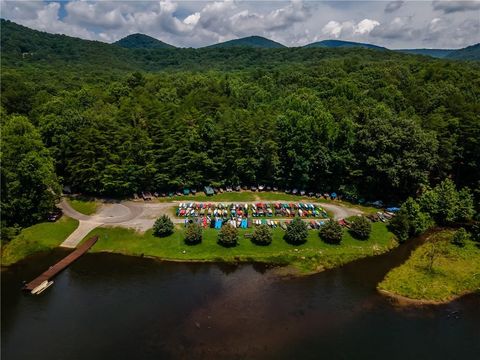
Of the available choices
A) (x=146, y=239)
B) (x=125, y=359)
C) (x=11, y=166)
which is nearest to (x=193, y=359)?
(x=125, y=359)

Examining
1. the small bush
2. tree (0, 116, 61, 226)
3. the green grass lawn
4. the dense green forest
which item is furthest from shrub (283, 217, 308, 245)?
tree (0, 116, 61, 226)

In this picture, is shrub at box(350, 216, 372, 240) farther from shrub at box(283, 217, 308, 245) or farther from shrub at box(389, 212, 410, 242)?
shrub at box(283, 217, 308, 245)

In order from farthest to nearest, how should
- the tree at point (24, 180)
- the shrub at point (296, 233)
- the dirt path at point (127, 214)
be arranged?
the dirt path at point (127, 214) → the shrub at point (296, 233) → the tree at point (24, 180)

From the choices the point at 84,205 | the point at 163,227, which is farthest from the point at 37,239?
the point at 163,227

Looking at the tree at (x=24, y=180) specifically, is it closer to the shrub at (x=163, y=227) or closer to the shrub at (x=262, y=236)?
the shrub at (x=163, y=227)

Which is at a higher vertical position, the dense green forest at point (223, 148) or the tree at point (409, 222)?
the dense green forest at point (223, 148)

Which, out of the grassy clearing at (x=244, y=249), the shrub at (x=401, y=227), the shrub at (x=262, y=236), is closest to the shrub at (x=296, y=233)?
the grassy clearing at (x=244, y=249)
